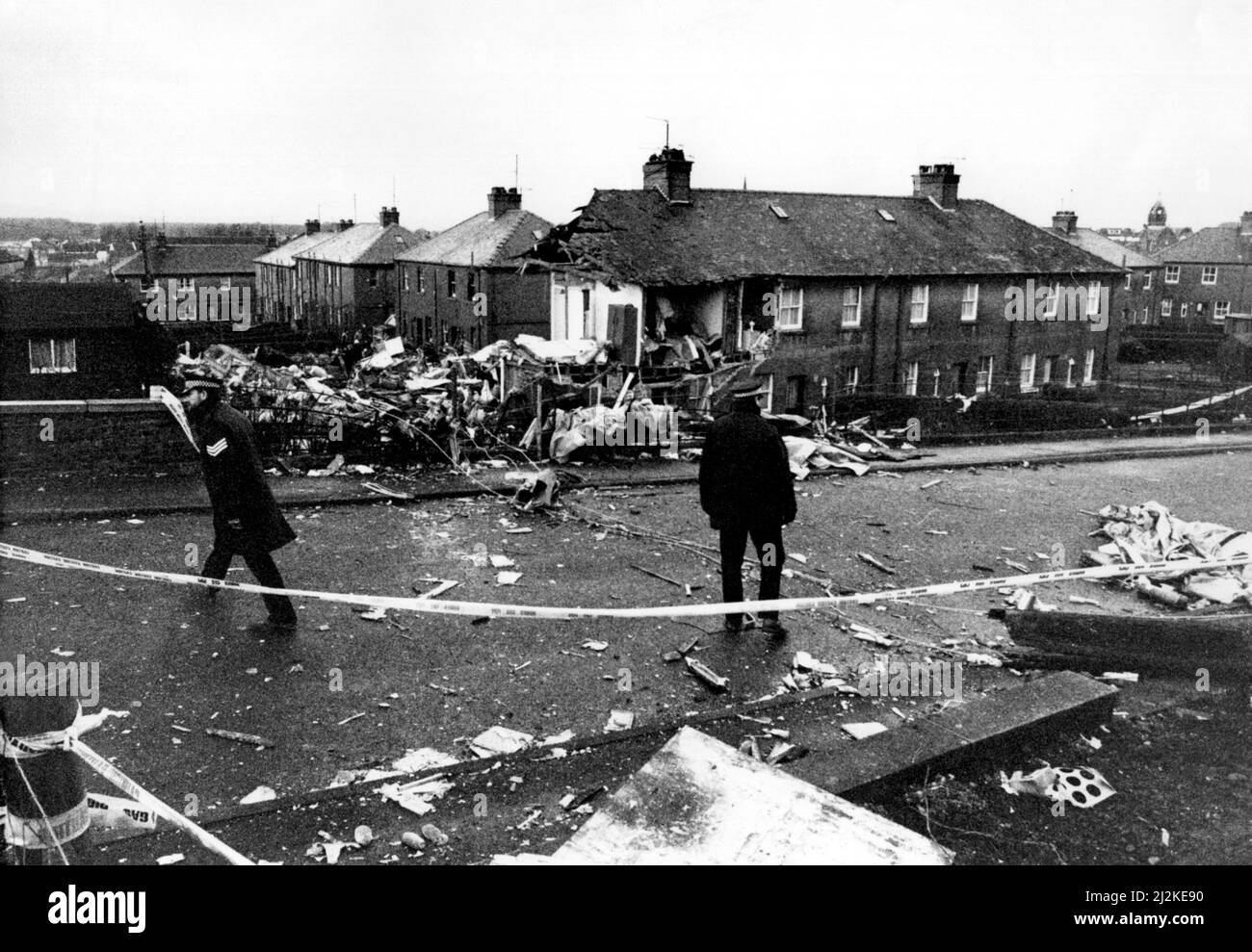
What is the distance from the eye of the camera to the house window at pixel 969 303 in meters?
30.8

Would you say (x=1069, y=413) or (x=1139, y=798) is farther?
(x=1069, y=413)

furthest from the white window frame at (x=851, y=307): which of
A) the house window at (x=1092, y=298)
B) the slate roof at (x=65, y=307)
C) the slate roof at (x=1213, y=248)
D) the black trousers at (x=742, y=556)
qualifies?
the slate roof at (x=1213, y=248)

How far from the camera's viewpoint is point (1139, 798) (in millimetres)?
4840

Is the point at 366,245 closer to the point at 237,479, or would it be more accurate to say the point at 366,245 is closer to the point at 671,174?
the point at 671,174

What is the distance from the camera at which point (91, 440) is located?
37.0 feet

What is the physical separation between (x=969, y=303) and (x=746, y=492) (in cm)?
2701

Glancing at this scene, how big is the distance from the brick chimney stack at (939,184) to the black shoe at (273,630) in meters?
32.0

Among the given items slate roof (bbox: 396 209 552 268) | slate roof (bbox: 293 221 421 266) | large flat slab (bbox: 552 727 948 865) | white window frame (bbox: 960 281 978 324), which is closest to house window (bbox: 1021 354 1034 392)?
white window frame (bbox: 960 281 978 324)

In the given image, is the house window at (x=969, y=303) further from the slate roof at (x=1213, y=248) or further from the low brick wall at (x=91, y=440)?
the slate roof at (x=1213, y=248)

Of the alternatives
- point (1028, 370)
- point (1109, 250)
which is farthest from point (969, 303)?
point (1109, 250)
